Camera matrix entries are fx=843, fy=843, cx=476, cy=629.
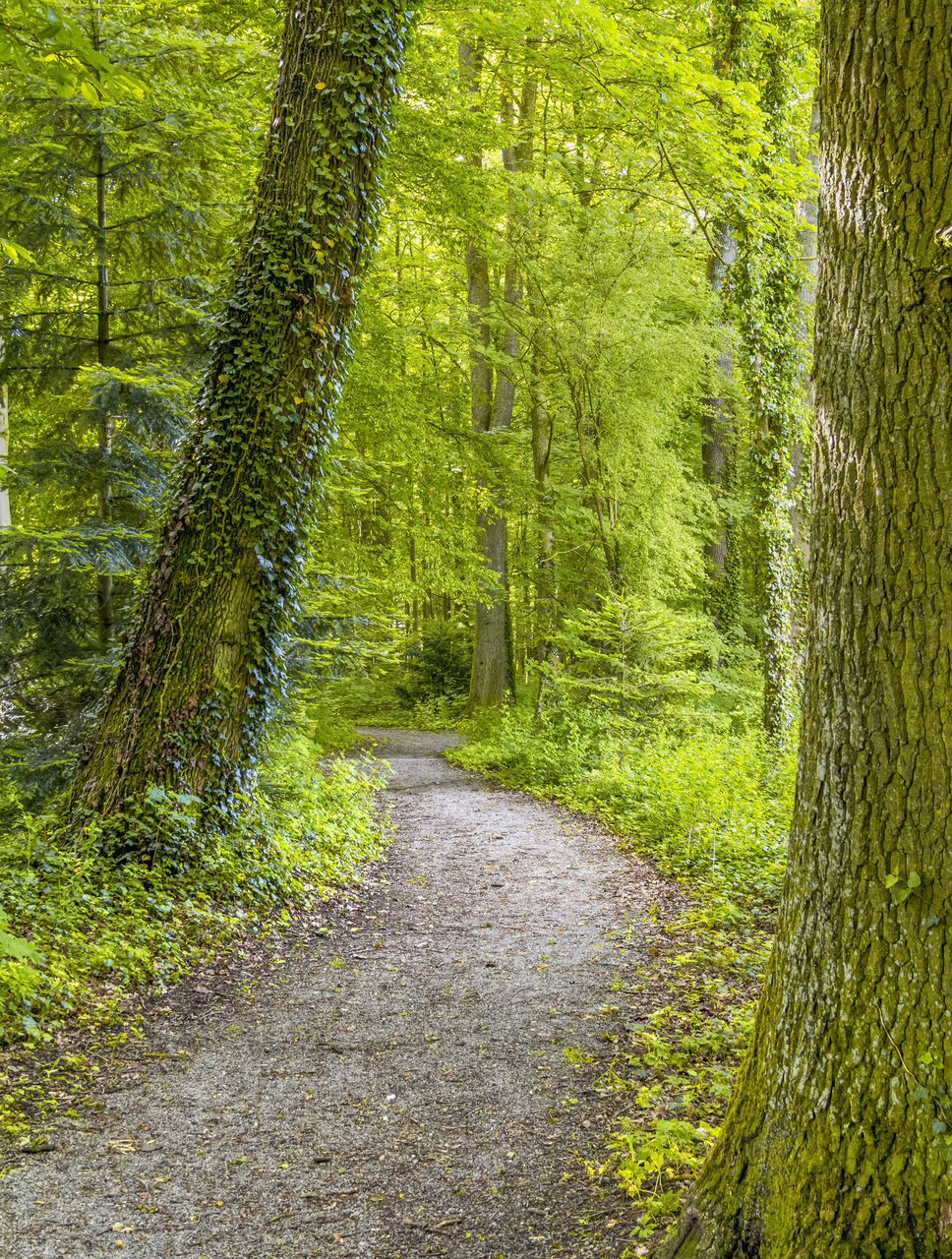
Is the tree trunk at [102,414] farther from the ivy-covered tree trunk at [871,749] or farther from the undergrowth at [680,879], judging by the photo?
the ivy-covered tree trunk at [871,749]

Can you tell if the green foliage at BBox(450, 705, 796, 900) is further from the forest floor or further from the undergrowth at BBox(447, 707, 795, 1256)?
the forest floor

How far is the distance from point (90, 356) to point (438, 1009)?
7.32 metres

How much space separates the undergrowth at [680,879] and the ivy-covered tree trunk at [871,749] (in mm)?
796

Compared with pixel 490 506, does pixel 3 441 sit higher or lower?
higher

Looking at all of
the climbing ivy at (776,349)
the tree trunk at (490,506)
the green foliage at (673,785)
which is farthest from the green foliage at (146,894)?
the tree trunk at (490,506)

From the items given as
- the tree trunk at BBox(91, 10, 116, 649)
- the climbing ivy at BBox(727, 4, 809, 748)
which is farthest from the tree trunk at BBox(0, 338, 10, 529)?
the climbing ivy at BBox(727, 4, 809, 748)

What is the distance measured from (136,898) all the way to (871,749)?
4.55 meters

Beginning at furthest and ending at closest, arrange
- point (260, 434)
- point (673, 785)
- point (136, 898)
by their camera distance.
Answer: point (673, 785) < point (260, 434) < point (136, 898)

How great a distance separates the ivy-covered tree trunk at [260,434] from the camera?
6.15 m

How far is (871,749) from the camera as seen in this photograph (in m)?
2.20

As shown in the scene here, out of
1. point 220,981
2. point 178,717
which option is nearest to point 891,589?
point 220,981

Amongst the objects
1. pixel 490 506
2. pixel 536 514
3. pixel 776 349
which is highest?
pixel 776 349

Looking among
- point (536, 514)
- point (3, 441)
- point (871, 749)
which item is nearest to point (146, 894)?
point (871, 749)

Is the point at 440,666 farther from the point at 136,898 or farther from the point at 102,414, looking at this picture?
the point at 136,898
